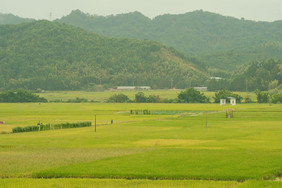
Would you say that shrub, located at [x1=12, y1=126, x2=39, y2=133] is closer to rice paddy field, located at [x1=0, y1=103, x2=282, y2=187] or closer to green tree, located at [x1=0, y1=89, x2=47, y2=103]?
rice paddy field, located at [x1=0, y1=103, x2=282, y2=187]

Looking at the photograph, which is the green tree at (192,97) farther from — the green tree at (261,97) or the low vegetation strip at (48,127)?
the low vegetation strip at (48,127)

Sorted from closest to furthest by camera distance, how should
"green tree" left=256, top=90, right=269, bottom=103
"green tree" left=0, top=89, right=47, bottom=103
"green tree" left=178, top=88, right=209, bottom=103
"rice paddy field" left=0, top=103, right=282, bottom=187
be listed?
"rice paddy field" left=0, top=103, right=282, bottom=187
"green tree" left=256, top=90, right=269, bottom=103
"green tree" left=178, top=88, right=209, bottom=103
"green tree" left=0, top=89, right=47, bottom=103

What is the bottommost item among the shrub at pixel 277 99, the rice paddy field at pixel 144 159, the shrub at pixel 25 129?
the rice paddy field at pixel 144 159

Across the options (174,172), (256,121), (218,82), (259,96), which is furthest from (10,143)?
(218,82)

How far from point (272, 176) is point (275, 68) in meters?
164

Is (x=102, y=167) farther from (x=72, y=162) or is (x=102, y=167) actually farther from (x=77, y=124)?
(x=77, y=124)

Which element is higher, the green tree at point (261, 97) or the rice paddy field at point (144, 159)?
the green tree at point (261, 97)

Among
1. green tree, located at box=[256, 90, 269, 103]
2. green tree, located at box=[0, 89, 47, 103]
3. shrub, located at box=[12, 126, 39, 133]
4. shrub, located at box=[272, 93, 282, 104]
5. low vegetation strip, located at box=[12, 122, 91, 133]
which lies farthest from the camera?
green tree, located at box=[0, 89, 47, 103]

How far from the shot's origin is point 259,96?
127812 millimetres

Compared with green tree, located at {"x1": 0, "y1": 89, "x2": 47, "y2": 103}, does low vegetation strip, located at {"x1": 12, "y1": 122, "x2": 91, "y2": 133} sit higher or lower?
lower

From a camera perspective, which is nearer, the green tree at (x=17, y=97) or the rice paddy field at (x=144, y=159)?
the rice paddy field at (x=144, y=159)

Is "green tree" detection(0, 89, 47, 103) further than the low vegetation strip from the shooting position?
Yes

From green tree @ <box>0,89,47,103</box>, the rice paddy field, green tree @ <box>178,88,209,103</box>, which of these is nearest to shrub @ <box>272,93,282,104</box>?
green tree @ <box>178,88,209,103</box>

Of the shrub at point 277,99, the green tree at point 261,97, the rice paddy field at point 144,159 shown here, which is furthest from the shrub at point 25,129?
the shrub at point 277,99
